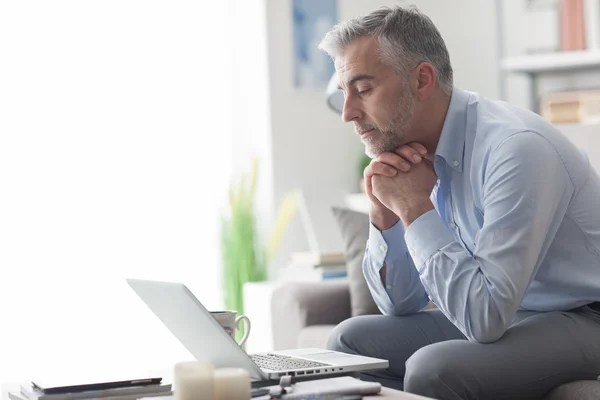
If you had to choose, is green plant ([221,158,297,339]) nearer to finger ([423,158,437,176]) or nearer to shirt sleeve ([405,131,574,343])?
finger ([423,158,437,176])

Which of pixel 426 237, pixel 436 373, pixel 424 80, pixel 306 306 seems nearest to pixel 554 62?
pixel 306 306

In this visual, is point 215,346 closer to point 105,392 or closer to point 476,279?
point 105,392

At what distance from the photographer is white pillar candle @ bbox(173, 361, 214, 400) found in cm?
113

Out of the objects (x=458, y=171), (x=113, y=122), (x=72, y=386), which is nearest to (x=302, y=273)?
(x=113, y=122)

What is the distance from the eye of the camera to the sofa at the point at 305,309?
2.78m

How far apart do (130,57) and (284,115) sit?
77cm

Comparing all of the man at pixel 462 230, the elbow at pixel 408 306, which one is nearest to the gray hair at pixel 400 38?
the man at pixel 462 230

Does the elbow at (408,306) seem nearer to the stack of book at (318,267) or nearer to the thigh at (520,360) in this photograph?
the thigh at (520,360)

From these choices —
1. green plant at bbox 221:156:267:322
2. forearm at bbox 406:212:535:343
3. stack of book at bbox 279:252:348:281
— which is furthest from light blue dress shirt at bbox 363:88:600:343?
green plant at bbox 221:156:267:322

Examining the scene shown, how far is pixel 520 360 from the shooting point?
154cm

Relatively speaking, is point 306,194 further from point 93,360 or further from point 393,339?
point 393,339

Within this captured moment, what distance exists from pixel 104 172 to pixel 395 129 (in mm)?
2208

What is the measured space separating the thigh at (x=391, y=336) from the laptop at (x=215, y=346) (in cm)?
19

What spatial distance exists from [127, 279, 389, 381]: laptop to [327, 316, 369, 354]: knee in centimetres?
19
